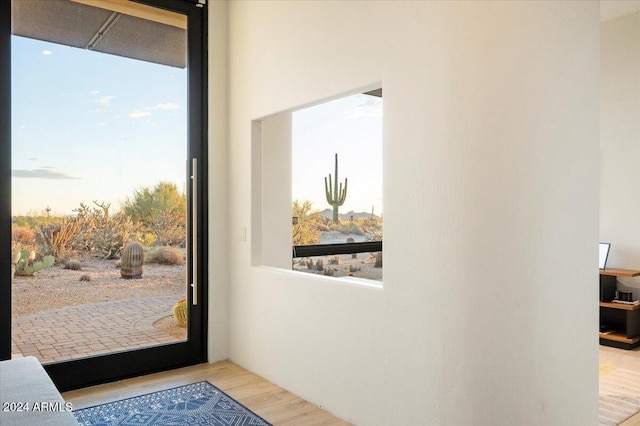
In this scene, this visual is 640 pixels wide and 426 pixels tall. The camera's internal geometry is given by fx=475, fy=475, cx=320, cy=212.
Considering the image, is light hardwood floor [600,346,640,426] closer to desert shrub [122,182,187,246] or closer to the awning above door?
desert shrub [122,182,187,246]

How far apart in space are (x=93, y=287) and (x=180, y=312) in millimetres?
662

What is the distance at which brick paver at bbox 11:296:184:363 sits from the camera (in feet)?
9.95

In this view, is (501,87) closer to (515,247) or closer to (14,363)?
(515,247)

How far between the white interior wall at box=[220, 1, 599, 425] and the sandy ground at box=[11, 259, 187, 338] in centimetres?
119

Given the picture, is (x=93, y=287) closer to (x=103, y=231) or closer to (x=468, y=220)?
(x=103, y=231)

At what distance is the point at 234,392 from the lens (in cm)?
307

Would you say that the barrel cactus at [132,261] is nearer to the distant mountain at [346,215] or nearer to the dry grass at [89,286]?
the dry grass at [89,286]

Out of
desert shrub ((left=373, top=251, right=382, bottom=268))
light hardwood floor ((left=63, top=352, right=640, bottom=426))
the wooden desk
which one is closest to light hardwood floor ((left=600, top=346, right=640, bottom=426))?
the wooden desk

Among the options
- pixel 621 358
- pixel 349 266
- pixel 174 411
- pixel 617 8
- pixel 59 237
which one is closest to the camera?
pixel 174 411

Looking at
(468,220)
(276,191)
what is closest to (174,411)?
(276,191)

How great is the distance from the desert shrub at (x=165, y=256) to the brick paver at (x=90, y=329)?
27 centimetres

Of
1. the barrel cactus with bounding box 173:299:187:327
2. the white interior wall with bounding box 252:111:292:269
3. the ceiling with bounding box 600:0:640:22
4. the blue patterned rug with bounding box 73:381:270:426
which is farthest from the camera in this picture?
the ceiling with bounding box 600:0:640:22

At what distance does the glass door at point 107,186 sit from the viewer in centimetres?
304

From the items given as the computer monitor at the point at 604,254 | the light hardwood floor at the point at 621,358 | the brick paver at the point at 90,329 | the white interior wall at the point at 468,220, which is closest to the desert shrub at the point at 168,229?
the brick paver at the point at 90,329
